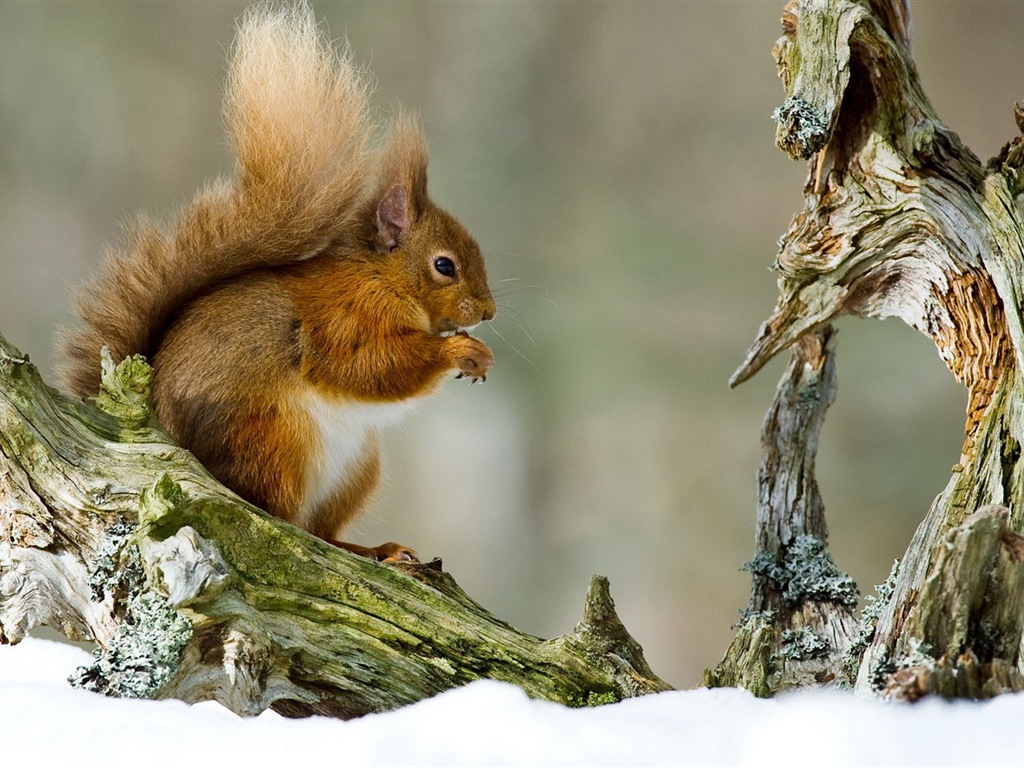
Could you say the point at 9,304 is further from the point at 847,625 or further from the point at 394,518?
the point at 847,625

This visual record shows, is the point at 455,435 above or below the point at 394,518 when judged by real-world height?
above

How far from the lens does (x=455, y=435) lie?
3.18 meters

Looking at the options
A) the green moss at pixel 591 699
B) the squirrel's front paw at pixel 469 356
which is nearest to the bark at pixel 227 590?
the green moss at pixel 591 699

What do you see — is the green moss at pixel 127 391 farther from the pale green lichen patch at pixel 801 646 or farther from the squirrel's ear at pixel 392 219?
the pale green lichen patch at pixel 801 646

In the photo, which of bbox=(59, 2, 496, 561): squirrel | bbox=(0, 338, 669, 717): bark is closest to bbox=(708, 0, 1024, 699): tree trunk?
bbox=(0, 338, 669, 717): bark

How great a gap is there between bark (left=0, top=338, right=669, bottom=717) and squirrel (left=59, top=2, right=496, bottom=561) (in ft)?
0.45

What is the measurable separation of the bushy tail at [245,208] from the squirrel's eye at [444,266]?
208mm

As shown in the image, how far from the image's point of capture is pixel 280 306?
5.51 ft

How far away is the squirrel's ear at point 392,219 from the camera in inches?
72.6

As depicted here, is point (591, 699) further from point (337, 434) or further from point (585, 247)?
point (585, 247)

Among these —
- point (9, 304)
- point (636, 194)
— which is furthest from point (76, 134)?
point (636, 194)

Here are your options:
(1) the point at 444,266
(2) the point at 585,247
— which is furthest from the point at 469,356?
(2) the point at 585,247

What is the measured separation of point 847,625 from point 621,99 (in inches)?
74.8

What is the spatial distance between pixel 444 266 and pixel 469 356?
201 mm
